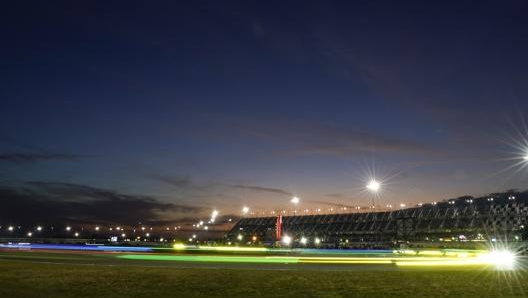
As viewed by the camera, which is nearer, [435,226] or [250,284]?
[250,284]

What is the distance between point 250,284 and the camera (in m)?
22.3

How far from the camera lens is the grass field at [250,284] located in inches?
772

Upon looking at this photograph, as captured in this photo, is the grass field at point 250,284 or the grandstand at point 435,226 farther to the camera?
the grandstand at point 435,226

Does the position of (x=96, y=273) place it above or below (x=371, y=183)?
below

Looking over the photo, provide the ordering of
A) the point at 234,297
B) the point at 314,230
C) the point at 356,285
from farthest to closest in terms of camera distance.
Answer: the point at 314,230, the point at 356,285, the point at 234,297

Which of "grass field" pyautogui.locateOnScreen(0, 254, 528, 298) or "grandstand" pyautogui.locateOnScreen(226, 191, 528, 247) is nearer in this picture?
"grass field" pyautogui.locateOnScreen(0, 254, 528, 298)

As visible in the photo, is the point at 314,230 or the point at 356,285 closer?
the point at 356,285

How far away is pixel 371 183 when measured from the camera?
Result: 245ft

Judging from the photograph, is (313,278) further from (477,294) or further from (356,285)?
(477,294)

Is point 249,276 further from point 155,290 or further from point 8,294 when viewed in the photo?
point 8,294

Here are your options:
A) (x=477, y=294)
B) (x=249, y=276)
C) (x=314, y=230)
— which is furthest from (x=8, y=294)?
(x=314, y=230)

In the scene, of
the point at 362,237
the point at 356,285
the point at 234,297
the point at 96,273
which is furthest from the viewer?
the point at 362,237

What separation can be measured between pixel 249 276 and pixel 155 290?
21.1 feet

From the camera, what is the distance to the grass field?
64.3ft
